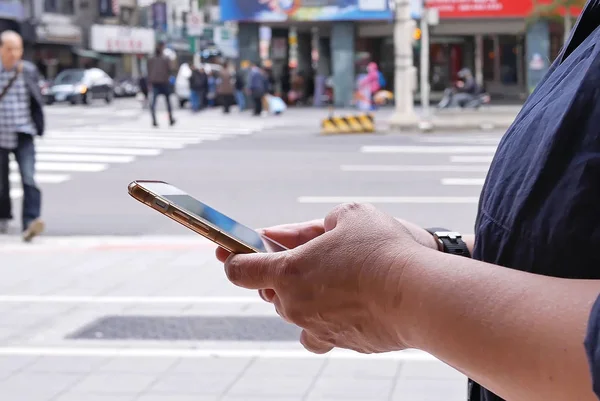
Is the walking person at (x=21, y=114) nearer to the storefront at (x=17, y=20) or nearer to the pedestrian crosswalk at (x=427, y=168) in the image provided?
the pedestrian crosswalk at (x=427, y=168)

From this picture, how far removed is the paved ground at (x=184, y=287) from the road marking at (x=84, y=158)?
3cm

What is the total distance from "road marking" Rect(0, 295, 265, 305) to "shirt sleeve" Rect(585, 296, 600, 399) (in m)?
5.62

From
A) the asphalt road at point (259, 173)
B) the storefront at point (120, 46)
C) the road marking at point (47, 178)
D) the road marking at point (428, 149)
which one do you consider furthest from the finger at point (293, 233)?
the storefront at point (120, 46)

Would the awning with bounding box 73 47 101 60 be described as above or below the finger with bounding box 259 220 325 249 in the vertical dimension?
above

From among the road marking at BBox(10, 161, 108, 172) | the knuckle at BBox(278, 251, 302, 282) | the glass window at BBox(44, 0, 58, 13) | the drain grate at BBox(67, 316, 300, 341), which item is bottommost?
the road marking at BBox(10, 161, 108, 172)

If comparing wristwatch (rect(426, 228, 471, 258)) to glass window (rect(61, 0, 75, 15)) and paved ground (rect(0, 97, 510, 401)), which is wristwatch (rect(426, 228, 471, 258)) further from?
glass window (rect(61, 0, 75, 15))

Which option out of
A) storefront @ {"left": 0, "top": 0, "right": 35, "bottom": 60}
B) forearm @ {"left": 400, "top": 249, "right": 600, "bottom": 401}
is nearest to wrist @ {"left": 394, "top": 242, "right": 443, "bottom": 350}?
forearm @ {"left": 400, "top": 249, "right": 600, "bottom": 401}

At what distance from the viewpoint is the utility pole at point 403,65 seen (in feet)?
72.4

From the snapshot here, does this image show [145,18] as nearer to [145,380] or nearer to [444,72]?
[444,72]

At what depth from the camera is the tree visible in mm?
27302

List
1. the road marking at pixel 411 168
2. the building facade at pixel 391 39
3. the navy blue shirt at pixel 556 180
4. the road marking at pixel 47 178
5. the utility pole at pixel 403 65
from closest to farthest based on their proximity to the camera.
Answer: the navy blue shirt at pixel 556 180 < the road marking at pixel 47 178 < the road marking at pixel 411 168 < the utility pole at pixel 403 65 < the building facade at pixel 391 39

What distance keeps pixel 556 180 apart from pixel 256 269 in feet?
1.62

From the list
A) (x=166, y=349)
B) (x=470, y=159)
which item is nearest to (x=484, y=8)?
(x=470, y=159)

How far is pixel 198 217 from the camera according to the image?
1729 millimetres
